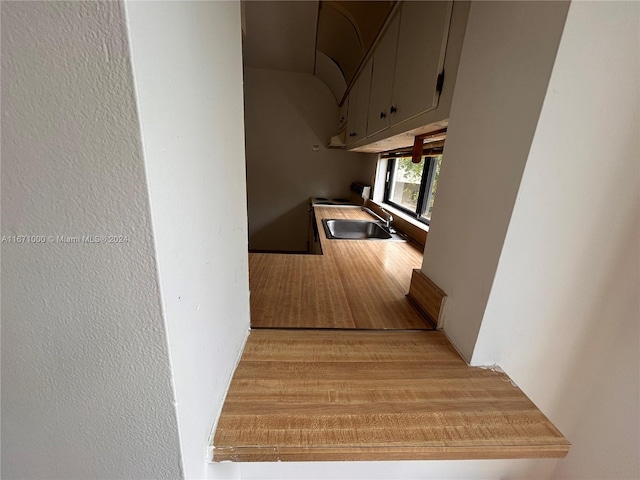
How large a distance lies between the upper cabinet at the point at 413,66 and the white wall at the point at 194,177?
72cm

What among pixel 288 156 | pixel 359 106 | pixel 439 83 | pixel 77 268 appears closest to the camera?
pixel 77 268

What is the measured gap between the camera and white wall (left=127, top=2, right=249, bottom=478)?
0.25 meters

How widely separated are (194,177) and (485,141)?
2.12ft

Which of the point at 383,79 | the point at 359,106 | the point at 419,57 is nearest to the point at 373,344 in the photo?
the point at 419,57

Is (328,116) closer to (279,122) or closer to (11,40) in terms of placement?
(279,122)

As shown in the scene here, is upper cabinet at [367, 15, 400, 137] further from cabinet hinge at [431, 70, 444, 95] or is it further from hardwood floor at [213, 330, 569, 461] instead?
hardwood floor at [213, 330, 569, 461]

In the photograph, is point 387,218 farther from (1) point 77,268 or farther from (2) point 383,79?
(1) point 77,268

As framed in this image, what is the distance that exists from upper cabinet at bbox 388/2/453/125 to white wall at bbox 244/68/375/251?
1.87m

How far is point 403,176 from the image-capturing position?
2.35 meters

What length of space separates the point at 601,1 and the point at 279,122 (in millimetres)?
3439

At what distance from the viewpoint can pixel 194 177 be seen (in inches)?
13.6

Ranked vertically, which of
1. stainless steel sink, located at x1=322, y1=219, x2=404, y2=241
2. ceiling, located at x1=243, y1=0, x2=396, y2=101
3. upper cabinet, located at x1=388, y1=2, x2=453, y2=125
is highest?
ceiling, located at x1=243, y1=0, x2=396, y2=101

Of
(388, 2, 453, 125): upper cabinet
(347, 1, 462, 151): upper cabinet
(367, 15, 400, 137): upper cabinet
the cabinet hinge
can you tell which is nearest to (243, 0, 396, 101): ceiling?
(367, 15, 400, 137): upper cabinet

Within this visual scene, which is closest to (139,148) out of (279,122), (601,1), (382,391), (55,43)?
(55,43)
